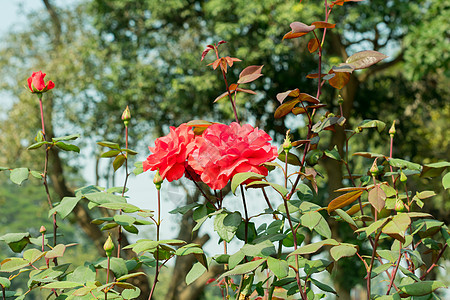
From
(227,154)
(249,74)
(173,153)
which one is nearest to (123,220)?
(173,153)

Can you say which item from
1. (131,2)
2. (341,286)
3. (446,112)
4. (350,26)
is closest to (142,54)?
(131,2)

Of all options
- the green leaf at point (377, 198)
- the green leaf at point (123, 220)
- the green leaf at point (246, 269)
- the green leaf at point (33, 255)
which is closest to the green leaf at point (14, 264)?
the green leaf at point (33, 255)

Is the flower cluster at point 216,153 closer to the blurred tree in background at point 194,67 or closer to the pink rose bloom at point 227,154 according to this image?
the pink rose bloom at point 227,154

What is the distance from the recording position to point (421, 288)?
0.94m

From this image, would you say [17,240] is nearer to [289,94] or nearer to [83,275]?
[83,275]

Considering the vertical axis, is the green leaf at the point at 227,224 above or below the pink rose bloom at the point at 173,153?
below

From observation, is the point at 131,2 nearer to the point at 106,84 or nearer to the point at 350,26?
the point at 106,84

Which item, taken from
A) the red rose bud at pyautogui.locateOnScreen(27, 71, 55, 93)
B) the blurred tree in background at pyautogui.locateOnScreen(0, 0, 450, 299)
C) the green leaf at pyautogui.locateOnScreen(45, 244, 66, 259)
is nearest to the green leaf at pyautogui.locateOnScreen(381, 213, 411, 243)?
the green leaf at pyautogui.locateOnScreen(45, 244, 66, 259)

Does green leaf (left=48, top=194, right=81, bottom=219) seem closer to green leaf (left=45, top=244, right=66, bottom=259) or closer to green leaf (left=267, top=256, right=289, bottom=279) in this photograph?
green leaf (left=45, top=244, right=66, bottom=259)

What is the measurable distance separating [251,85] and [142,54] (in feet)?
7.32

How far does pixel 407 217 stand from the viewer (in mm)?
795

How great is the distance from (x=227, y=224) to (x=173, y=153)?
19 cm

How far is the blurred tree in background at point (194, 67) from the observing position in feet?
23.2

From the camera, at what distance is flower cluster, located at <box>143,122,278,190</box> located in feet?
3.13
